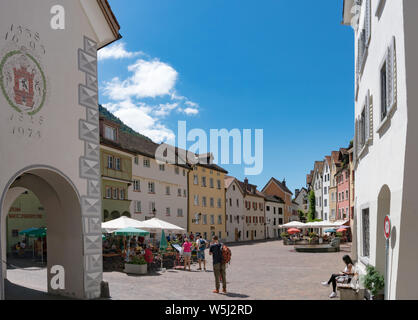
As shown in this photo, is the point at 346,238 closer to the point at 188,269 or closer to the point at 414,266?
the point at 188,269

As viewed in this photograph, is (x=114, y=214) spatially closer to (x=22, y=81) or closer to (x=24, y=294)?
(x=24, y=294)

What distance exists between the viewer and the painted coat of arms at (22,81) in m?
9.95

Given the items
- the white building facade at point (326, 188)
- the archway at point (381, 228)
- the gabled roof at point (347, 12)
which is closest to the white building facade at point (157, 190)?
the gabled roof at point (347, 12)

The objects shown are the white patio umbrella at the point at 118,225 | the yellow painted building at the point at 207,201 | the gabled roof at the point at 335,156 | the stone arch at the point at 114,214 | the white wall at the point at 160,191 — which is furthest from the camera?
the gabled roof at the point at 335,156

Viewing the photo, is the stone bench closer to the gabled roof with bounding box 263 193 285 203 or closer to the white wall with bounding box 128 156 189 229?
the white wall with bounding box 128 156 189 229

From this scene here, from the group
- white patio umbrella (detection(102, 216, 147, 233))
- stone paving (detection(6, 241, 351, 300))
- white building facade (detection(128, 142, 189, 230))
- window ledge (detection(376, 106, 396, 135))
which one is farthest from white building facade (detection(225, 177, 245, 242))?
window ledge (detection(376, 106, 396, 135))

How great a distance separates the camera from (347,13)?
62.2ft

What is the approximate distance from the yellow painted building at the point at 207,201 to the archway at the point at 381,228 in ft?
139

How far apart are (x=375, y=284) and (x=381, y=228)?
76.0 inches

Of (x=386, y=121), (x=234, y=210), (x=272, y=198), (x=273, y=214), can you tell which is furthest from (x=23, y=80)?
(x=272, y=198)

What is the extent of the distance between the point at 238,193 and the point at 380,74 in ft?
202

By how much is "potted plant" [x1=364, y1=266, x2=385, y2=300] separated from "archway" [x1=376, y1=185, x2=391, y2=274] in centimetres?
82

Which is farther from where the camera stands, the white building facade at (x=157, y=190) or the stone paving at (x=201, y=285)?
the white building facade at (x=157, y=190)

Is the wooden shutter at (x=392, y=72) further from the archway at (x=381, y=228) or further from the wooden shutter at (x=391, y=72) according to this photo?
the archway at (x=381, y=228)
